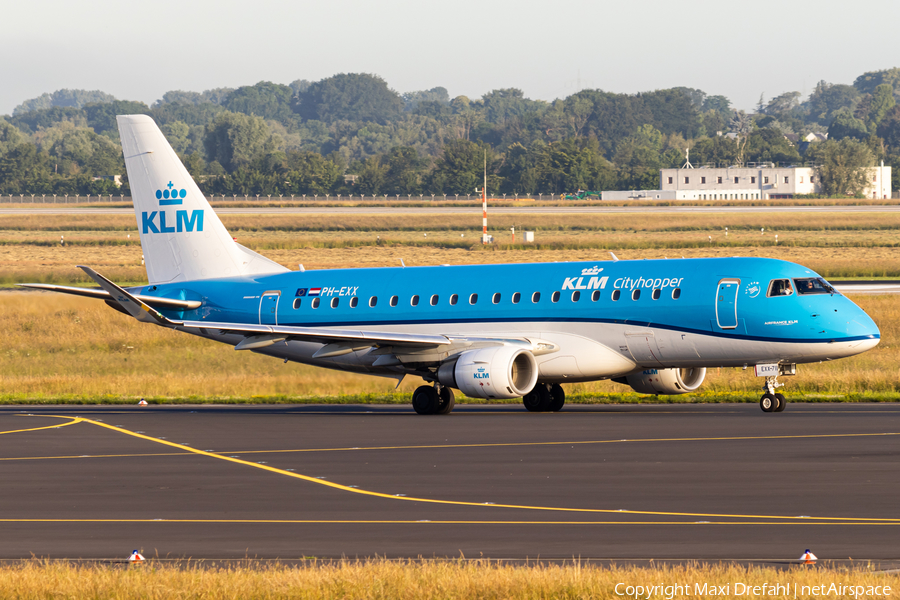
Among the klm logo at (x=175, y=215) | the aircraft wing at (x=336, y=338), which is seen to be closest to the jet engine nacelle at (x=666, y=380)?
the aircraft wing at (x=336, y=338)

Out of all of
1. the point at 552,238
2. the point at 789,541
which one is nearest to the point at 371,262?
the point at 552,238

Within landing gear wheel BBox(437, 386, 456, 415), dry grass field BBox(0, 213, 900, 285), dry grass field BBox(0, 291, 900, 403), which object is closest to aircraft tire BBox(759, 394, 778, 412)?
dry grass field BBox(0, 291, 900, 403)

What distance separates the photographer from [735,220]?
453ft

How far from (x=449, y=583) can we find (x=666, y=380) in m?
24.9

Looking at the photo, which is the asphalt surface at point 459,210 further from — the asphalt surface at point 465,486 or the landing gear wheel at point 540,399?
Result: the asphalt surface at point 465,486

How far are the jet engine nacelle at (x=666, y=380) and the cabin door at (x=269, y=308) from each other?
1192cm

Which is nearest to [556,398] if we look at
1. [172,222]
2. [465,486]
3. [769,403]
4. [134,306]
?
[769,403]

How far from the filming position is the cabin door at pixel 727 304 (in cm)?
3366

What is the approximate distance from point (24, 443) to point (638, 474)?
15118mm

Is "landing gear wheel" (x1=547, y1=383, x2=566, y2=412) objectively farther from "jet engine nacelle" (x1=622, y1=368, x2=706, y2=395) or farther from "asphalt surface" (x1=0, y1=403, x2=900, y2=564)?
"asphalt surface" (x1=0, y1=403, x2=900, y2=564)

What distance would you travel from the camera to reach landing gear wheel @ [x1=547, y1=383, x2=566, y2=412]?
1458 inches

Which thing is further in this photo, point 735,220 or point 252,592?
point 735,220

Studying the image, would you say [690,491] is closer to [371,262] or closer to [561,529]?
[561,529]

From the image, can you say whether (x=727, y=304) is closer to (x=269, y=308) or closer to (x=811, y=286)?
(x=811, y=286)
